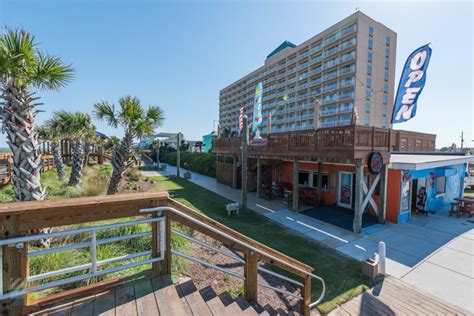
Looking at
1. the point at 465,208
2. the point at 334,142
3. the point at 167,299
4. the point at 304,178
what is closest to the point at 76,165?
the point at 167,299

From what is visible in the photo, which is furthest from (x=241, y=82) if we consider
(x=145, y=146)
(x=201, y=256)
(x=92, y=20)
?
(x=201, y=256)

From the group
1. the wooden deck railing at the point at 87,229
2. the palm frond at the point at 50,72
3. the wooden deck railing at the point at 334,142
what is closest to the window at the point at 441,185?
the wooden deck railing at the point at 334,142

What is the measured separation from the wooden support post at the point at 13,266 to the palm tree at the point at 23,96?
111 inches

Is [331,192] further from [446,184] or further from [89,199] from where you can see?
[89,199]

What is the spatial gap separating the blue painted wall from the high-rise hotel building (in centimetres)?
2212

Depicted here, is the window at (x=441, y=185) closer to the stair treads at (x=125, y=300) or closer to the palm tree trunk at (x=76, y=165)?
the stair treads at (x=125, y=300)

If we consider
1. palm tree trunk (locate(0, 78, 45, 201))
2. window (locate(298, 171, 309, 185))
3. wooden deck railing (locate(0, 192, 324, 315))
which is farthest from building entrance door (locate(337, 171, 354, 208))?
palm tree trunk (locate(0, 78, 45, 201))

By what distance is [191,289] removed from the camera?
2393 mm

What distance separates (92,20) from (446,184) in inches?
693

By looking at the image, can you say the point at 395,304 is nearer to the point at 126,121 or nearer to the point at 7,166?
the point at 126,121

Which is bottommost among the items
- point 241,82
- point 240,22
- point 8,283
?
point 8,283

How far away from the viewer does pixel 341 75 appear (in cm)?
3941

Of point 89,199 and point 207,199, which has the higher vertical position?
point 89,199

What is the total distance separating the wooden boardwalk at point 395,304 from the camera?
388cm
